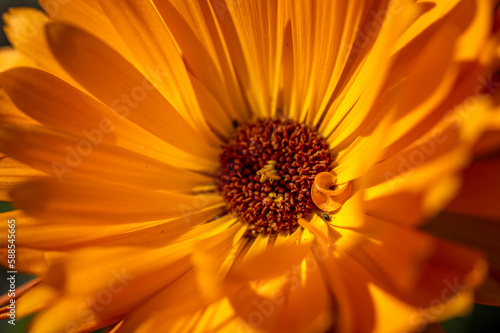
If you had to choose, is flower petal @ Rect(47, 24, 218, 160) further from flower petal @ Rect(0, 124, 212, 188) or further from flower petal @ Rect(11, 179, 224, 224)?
flower petal @ Rect(11, 179, 224, 224)

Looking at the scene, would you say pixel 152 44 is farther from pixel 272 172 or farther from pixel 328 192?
pixel 328 192

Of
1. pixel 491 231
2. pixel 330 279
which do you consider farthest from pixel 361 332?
pixel 491 231

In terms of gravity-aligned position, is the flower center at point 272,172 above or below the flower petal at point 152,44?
below

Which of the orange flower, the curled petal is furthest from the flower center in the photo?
the curled petal

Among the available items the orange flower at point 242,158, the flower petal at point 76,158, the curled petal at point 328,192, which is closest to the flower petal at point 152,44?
the orange flower at point 242,158

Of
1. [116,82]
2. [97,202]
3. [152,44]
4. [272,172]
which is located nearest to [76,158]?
[97,202]

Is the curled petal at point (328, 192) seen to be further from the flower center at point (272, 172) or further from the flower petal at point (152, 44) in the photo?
the flower petal at point (152, 44)

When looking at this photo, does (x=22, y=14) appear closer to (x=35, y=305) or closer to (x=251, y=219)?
(x=35, y=305)
